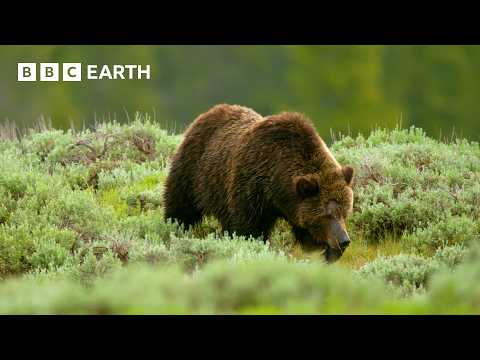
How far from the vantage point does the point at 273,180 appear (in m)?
9.67

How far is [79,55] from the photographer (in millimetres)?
41000

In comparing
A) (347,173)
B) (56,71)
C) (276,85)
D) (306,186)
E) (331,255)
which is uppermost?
(56,71)

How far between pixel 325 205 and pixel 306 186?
0.28m

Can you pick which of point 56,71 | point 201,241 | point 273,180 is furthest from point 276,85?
point 201,241

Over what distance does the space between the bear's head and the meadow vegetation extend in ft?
0.85

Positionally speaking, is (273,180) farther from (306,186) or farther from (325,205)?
(325,205)

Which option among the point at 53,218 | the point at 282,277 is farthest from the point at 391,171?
the point at 282,277

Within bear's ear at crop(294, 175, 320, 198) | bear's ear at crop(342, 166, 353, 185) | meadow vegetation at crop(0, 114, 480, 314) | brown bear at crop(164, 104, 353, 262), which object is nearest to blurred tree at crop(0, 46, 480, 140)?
meadow vegetation at crop(0, 114, 480, 314)

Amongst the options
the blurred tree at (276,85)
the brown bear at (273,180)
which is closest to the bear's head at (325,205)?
the brown bear at (273,180)

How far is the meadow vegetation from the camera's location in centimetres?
564

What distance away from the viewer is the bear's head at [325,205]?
366 inches

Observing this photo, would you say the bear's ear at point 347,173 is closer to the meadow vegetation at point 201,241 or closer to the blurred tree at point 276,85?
the meadow vegetation at point 201,241

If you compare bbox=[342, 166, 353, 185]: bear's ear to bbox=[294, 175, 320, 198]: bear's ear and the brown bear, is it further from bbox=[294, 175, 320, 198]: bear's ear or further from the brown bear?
bbox=[294, 175, 320, 198]: bear's ear
